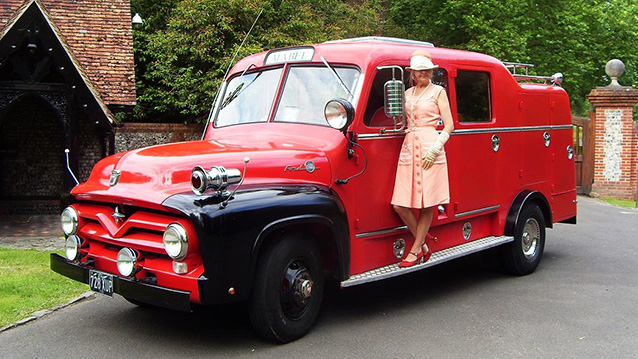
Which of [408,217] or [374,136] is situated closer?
[374,136]

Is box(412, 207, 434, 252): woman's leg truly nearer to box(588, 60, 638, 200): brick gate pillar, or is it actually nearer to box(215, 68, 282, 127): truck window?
box(215, 68, 282, 127): truck window

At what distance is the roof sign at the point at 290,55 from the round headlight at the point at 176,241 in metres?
2.45

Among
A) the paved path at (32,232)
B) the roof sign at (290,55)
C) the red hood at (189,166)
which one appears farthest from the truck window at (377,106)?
the paved path at (32,232)

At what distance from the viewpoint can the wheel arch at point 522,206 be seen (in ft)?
25.1

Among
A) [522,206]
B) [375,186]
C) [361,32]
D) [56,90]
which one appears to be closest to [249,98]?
[375,186]

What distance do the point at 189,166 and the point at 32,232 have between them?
8.45 meters

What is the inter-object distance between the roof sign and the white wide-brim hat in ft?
3.18

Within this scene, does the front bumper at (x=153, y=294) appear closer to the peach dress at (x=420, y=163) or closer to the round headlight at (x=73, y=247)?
the round headlight at (x=73, y=247)

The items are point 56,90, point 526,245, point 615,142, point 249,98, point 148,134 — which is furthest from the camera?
point 615,142

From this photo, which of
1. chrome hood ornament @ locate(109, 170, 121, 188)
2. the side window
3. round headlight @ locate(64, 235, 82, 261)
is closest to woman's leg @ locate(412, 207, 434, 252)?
the side window

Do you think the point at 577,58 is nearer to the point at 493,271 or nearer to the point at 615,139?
the point at 615,139

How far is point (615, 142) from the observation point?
60.5ft

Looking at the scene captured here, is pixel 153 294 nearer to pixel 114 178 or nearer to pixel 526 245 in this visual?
pixel 114 178

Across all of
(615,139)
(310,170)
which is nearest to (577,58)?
(615,139)
